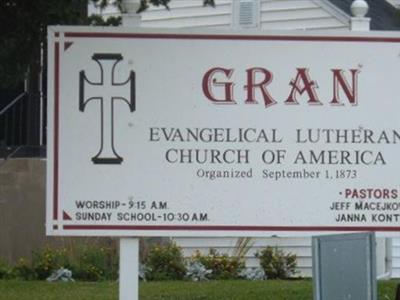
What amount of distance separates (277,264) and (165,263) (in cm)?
147

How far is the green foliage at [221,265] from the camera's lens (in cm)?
1212

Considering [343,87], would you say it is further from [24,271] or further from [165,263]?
[24,271]

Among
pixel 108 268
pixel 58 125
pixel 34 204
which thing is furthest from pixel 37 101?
pixel 58 125

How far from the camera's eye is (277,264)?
12.6 m

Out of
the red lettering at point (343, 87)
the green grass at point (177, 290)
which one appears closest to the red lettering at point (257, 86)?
the red lettering at point (343, 87)

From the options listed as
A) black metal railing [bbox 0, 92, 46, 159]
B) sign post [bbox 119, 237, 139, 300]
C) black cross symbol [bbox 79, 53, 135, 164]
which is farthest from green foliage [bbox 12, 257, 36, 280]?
black cross symbol [bbox 79, 53, 135, 164]

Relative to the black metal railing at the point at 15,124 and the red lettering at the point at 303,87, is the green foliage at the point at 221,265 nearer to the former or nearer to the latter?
the black metal railing at the point at 15,124

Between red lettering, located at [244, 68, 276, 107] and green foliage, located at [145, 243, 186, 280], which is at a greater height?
red lettering, located at [244, 68, 276, 107]

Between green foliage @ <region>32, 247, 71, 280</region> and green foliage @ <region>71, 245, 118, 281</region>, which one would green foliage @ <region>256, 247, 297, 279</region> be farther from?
green foliage @ <region>32, 247, 71, 280</region>

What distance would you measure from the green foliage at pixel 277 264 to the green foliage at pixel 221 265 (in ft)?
1.26

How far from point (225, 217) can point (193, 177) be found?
0.34 metres

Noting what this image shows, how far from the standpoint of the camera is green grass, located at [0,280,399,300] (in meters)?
10.0

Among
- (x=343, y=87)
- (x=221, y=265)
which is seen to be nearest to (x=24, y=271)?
(x=221, y=265)

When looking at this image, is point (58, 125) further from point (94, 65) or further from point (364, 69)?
point (364, 69)
